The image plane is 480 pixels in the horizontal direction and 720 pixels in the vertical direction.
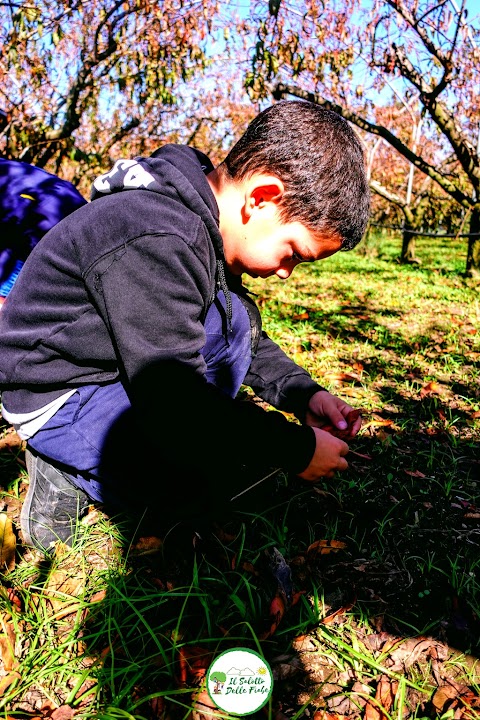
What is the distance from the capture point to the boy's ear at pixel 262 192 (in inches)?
50.6

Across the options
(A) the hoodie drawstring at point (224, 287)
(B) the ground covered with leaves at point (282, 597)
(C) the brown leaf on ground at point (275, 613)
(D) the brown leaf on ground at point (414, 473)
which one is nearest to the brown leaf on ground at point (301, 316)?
(B) the ground covered with leaves at point (282, 597)

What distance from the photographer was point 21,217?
1951mm

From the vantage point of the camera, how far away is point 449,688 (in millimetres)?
1151

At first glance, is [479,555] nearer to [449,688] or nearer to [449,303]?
[449,688]

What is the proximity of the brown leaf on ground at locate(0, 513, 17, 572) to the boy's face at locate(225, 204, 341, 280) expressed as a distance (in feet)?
3.12

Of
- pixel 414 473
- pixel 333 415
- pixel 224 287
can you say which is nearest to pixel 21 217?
pixel 224 287

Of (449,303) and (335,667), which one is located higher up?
(335,667)

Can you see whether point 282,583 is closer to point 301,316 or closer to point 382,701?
point 382,701

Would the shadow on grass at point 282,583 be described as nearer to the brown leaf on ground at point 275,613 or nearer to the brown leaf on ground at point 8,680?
the brown leaf on ground at point 275,613

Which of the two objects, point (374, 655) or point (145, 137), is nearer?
point (374, 655)

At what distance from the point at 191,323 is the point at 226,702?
83cm

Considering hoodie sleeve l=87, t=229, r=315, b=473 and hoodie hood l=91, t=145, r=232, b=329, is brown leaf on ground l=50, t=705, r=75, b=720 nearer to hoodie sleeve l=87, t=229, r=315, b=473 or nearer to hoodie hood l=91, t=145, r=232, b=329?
hoodie sleeve l=87, t=229, r=315, b=473

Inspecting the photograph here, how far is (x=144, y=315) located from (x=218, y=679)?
0.81m

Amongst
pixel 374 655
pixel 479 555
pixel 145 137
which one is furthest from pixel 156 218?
pixel 145 137
